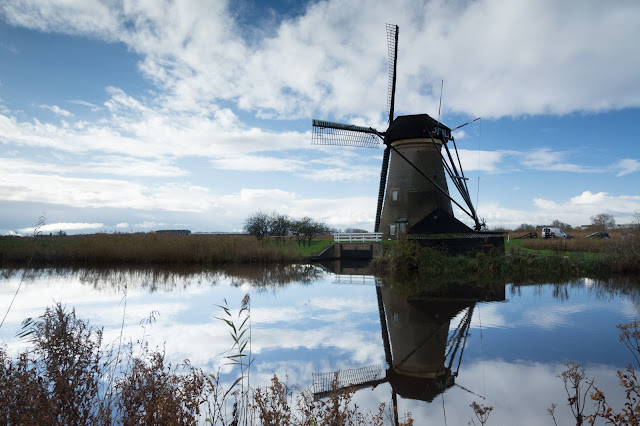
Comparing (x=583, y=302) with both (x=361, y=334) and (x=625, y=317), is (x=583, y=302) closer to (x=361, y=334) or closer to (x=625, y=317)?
(x=625, y=317)

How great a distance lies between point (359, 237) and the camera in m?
27.1

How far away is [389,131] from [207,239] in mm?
12762

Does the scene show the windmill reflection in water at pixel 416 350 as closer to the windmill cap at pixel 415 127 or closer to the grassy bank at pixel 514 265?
the grassy bank at pixel 514 265

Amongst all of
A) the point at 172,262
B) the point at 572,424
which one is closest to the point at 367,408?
the point at 572,424

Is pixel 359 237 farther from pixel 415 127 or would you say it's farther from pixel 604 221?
pixel 604 221

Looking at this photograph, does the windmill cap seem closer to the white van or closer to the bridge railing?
the bridge railing

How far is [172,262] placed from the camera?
72.5 feet

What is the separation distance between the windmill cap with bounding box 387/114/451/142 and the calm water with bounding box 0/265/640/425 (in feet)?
36.9

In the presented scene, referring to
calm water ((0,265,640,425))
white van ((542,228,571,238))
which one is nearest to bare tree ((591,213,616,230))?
white van ((542,228,571,238))

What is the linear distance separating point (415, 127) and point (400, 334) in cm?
1744

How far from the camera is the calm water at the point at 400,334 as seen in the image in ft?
16.4

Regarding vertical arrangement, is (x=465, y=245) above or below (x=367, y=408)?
above

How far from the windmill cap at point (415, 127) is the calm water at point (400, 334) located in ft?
36.9

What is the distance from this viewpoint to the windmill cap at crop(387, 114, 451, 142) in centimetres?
2255
